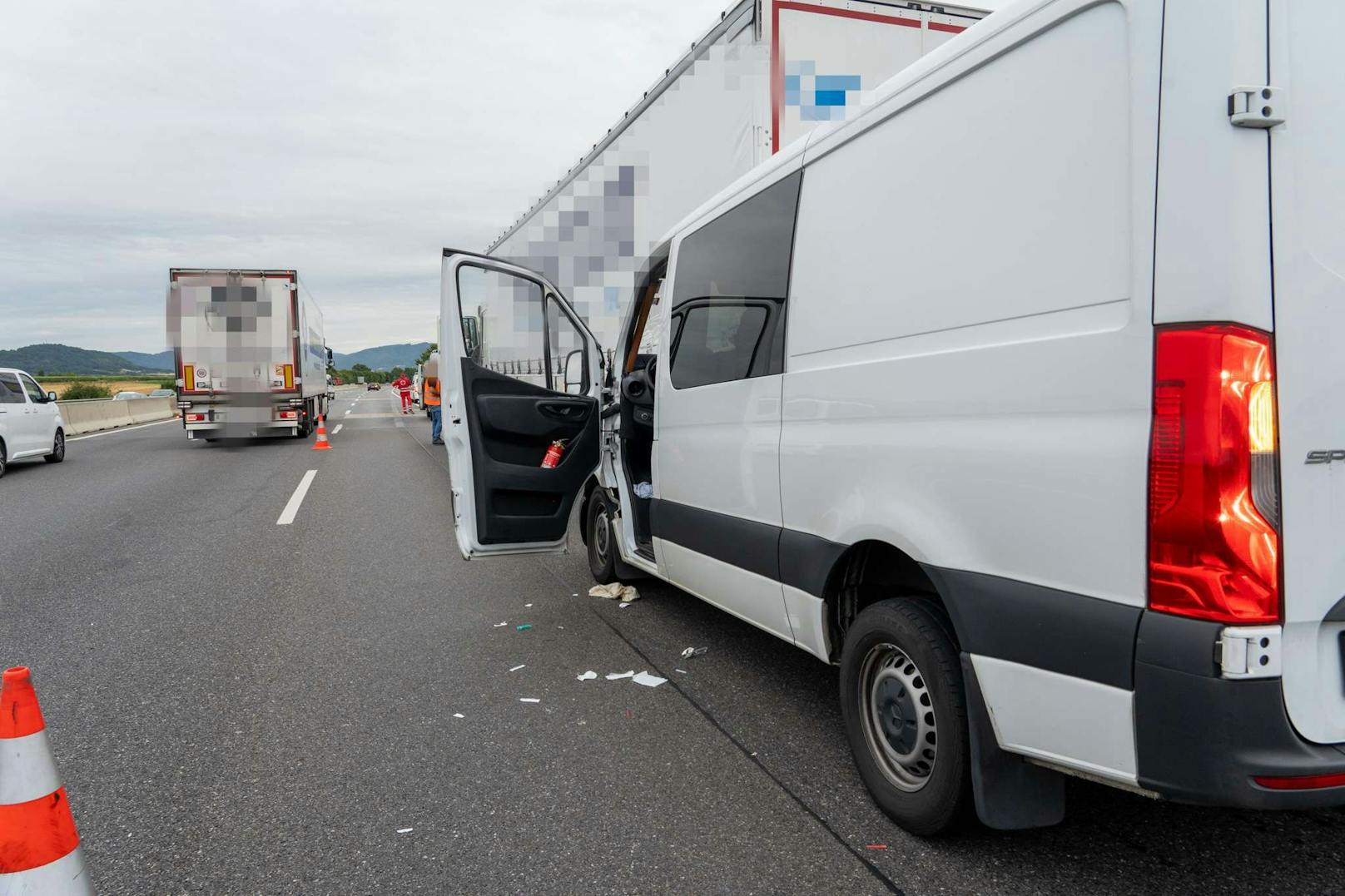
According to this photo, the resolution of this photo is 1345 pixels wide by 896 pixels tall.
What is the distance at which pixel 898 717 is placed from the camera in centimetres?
279

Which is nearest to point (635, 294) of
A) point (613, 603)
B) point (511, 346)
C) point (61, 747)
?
point (511, 346)

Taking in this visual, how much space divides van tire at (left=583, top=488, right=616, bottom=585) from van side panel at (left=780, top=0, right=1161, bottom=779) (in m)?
2.93

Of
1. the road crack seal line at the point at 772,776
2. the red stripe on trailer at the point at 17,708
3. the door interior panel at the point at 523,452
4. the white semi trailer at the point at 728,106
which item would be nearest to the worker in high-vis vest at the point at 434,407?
the white semi trailer at the point at 728,106

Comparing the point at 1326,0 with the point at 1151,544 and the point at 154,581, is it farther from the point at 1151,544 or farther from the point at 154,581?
the point at 154,581

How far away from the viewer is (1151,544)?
1911mm

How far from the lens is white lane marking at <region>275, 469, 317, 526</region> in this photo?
350 inches

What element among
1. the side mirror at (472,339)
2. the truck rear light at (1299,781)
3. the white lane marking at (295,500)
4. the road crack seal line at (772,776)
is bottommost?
the road crack seal line at (772,776)

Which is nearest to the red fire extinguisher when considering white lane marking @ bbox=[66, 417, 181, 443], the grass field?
white lane marking @ bbox=[66, 417, 181, 443]

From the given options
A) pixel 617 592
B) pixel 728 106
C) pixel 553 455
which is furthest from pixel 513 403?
pixel 728 106

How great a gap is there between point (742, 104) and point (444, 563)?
4278mm

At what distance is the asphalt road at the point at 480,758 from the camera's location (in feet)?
8.45

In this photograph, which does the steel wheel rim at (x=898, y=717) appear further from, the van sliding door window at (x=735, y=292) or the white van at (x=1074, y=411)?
the van sliding door window at (x=735, y=292)

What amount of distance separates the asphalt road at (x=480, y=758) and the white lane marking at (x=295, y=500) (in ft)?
7.03

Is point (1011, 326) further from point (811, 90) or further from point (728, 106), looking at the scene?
point (728, 106)
